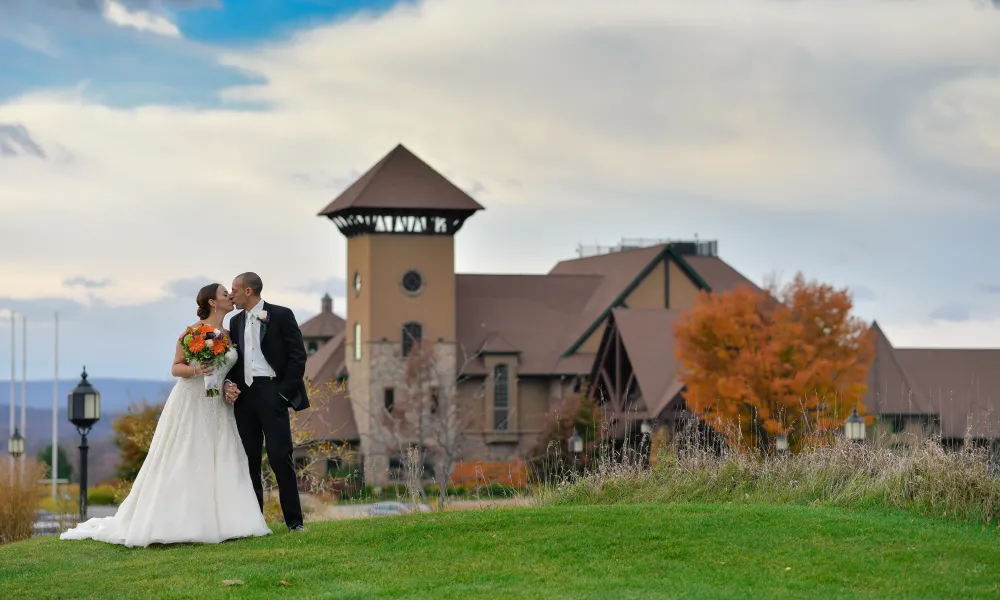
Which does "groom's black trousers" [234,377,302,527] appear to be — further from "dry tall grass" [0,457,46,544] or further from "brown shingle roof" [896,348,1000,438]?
"brown shingle roof" [896,348,1000,438]

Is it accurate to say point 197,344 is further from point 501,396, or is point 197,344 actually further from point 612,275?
point 612,275

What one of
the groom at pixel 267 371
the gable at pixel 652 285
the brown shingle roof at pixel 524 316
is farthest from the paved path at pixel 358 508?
the gable at pixel 652 285

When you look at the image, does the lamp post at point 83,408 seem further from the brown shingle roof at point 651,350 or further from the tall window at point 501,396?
the tall window at point 501,396

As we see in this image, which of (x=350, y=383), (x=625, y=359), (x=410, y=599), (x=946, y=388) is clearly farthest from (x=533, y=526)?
(x=350, y=383)

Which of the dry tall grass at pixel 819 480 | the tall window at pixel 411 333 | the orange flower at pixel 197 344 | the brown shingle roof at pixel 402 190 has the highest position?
the brown shingle roof at pixel 402 190

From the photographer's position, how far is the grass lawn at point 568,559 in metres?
10.3

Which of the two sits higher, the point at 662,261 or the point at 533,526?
the point at 662,261

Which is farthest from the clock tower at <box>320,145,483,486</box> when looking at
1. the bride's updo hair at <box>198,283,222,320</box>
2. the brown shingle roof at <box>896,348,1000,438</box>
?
the bride's updo hair at <box>198,283,222,320</box>

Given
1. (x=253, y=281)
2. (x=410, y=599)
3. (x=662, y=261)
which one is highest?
(x=662, y=261)

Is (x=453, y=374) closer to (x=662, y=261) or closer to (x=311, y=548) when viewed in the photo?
(x=662, y=261)

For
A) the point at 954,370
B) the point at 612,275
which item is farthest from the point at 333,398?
the point at 954,370

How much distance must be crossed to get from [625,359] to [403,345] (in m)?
12.2

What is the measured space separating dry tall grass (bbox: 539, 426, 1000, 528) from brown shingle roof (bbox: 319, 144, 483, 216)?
43451 mm

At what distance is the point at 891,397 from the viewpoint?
52.4m
